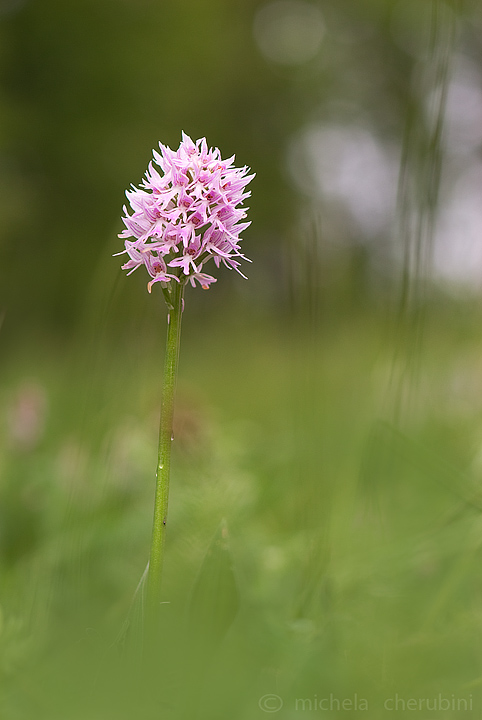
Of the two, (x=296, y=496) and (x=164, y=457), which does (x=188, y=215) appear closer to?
(x=164, y=457)

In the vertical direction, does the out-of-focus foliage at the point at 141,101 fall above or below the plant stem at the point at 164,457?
above

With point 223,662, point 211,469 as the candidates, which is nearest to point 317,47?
point 211,469

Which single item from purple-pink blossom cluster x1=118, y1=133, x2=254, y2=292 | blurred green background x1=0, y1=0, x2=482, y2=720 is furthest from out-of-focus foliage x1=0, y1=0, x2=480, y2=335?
purple-pink blossom cluster x1=118, y1=133, x2=254, y2=292

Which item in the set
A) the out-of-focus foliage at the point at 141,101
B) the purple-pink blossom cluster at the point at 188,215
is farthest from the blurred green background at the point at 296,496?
the out-of-focus foliage at the point at 141,101

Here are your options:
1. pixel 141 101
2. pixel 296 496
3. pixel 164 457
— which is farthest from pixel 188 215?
pixel 141 101

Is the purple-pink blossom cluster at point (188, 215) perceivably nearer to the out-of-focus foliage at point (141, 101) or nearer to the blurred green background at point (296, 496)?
the blurred green background at point (296, 496)

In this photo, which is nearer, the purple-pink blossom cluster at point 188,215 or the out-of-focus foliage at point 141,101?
the purple-pink blossom cluster at point 188,215
